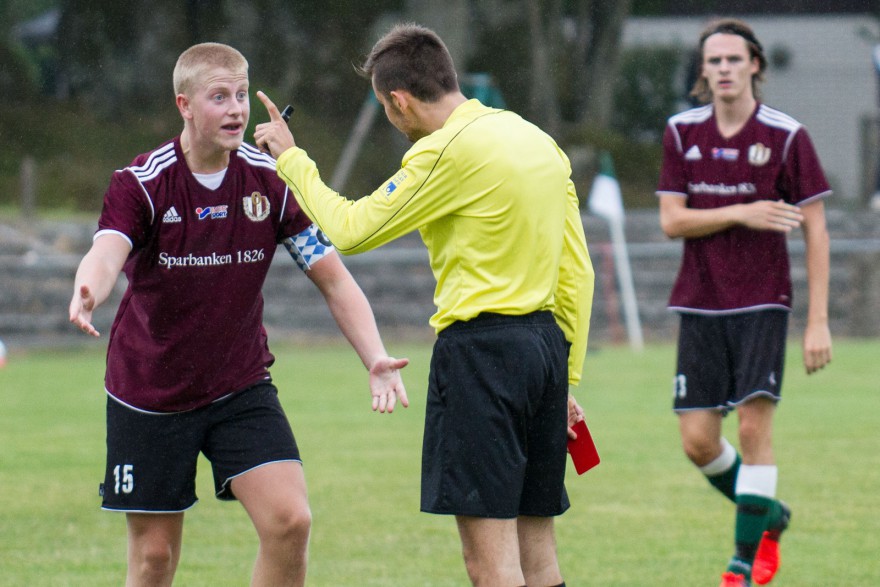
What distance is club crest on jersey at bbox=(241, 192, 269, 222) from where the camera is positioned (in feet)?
15.1

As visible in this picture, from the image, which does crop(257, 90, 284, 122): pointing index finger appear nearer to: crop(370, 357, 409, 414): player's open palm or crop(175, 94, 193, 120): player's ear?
crop(175, 94, 193, 120): player's ear

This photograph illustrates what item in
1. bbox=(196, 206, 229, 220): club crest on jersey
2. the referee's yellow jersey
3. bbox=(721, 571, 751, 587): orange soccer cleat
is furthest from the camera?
bbox=(721, 571, 751, 587): orange soccer cleat

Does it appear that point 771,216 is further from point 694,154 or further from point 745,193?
point 694,154

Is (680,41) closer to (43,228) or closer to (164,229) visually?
(43,228)

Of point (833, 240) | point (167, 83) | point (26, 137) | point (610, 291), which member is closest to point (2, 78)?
point (26, 137)

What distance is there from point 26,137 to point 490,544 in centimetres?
2082

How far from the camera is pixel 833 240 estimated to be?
1936cm

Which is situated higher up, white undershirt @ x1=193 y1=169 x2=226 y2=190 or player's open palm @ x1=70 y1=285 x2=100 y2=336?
white undershirt @ x1=193 y1=169 x2=226 y2=190

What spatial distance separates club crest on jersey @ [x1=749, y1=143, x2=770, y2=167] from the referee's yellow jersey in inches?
75.2

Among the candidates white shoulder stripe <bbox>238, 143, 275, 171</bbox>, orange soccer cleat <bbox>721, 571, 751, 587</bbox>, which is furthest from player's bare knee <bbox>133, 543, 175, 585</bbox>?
orange soccer cleat <bbox>721, 571, 751, 587</bbox>

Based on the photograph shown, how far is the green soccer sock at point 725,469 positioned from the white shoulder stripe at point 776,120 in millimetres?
1377

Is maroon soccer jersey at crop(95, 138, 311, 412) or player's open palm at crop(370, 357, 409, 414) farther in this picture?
maroon soccer jersey at crop(95, 138, 311, 412)

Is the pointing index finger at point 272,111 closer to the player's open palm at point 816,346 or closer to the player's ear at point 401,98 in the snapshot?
the player's ear at point 401,98

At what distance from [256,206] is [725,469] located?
267 cm
